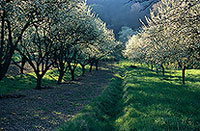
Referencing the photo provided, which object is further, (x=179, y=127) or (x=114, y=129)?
(x=114, y=129)

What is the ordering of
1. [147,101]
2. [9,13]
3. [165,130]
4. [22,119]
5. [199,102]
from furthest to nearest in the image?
[147,101]
[199,102]
[9,13]
[22,119]
[165,130]

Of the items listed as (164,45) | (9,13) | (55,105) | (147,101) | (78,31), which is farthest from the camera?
(78,31)

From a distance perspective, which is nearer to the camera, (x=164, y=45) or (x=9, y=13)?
(x=9, y=13)

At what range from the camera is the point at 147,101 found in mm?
11875

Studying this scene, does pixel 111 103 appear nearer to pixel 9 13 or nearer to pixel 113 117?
pixel 113 117

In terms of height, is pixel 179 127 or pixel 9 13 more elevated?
pixel 9 13

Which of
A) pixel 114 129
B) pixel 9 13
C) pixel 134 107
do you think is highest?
pixel 9 13

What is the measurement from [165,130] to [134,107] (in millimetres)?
4060

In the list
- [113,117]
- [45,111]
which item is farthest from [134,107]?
[45,111]

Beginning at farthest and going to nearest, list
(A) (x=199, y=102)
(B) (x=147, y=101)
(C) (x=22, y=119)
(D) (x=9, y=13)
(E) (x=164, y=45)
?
(E) (x=164, y=45) < (B) (x=147, y=101) < (A) (x=199, y=102) < (D) (x=9, y=13) < (C) (x=22, y=119)

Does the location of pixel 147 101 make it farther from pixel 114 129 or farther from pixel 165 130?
pixel 165 130

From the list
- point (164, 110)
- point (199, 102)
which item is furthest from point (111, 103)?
point (199, 102)

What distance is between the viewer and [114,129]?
8789 mm

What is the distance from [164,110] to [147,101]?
2710 millimetres
